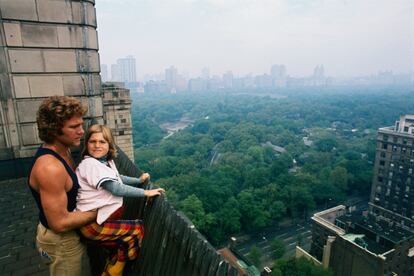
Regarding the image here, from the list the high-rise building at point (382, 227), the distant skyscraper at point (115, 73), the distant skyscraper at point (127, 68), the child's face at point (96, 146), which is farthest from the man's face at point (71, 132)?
the distant skyscraper at point (115, 73)

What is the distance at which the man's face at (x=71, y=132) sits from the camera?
6.59ft

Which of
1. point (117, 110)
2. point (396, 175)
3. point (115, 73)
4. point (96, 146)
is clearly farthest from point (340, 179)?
point (115, 73)

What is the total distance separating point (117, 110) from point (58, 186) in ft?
31.1

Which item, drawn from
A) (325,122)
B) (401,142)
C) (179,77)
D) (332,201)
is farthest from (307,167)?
(179,77)

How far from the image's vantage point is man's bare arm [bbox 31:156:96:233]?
70.1 inches

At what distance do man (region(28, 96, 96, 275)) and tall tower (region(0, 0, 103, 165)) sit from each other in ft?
13.9

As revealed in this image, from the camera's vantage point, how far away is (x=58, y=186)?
1817 mm

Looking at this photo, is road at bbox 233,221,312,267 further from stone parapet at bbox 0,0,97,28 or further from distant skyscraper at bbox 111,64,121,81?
distant skyscraper at bbox 111,64,121,81

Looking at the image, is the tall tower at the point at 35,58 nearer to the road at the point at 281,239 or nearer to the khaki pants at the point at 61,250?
the khaki pants at the point at 61,250

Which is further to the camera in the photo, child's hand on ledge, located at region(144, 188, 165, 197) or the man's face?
child's hand on ledge, located at region(144, 188, 165, 197)

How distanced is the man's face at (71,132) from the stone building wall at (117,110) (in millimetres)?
8956

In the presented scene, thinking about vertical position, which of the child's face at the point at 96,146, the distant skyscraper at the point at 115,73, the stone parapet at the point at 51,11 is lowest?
the child's face at the point at 96,146

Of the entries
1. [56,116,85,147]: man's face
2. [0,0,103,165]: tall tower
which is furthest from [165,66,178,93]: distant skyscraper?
[56,116,85,147]: man's face

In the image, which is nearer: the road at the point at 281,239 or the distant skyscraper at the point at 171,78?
the road at the point at 281,239
